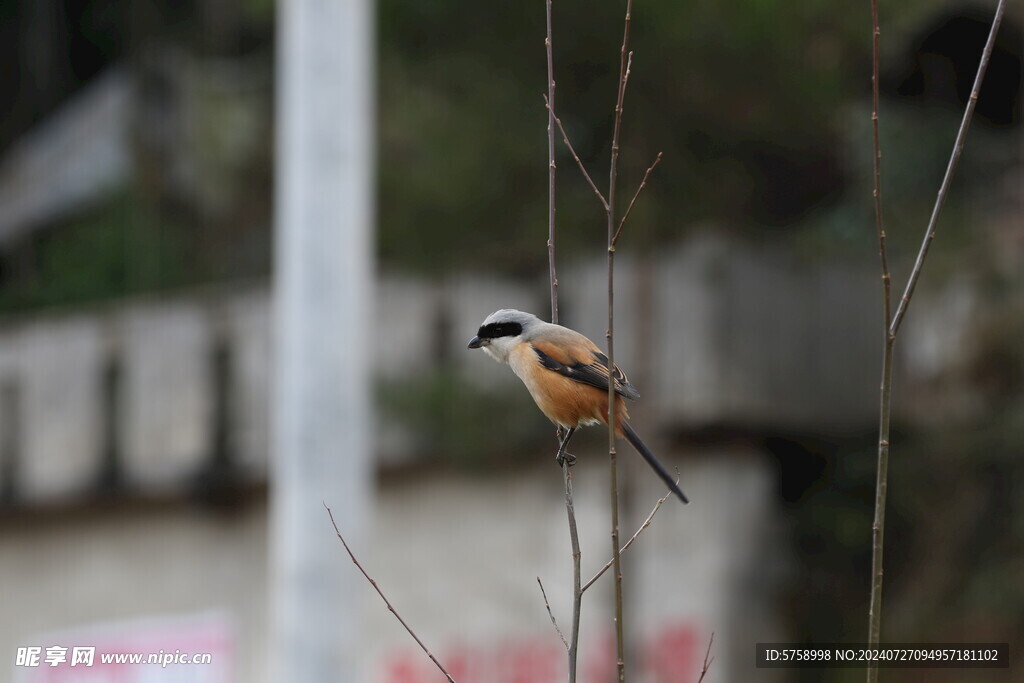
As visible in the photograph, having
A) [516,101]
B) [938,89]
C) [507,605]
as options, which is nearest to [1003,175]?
[938,89]

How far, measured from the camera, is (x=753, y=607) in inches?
275

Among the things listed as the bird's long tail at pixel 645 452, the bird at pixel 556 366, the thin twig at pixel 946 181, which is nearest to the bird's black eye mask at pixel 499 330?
the bird at pixel 556 366

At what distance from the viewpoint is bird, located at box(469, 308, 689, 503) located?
94.2 inches

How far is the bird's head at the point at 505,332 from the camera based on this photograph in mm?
2484

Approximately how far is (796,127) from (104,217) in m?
5.68

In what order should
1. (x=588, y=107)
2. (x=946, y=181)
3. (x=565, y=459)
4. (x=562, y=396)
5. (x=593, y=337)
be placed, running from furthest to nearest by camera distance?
(x=593, y=337) < (x=588, y=107) < (x=562, y=396) < (x=565, y=459) < (x=946, y=181)

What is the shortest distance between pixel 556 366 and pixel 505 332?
0.47 feet

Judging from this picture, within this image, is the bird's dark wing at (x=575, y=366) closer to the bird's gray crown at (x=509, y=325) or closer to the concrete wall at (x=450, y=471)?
the bird's gray crown at (x=509, y=325)

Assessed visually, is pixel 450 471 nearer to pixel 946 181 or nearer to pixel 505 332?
pixel 505 332

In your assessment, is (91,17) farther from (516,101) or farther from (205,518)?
(516,101)

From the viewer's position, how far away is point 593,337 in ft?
21.2

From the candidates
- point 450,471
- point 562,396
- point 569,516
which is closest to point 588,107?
point 450,471

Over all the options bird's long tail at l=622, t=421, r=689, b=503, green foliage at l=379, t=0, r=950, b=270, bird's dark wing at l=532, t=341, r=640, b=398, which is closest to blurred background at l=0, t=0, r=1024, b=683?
green foliage at l=379, t=0, r=950, b=270

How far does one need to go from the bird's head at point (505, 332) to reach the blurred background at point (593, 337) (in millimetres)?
2469
